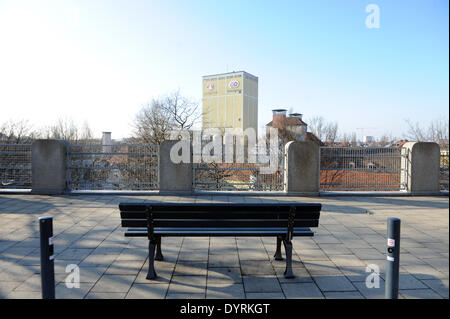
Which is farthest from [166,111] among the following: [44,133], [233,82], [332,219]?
[233,82]

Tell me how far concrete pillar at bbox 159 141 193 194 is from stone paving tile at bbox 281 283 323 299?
22.0ft

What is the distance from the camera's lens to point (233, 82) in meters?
116

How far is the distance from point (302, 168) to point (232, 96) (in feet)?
354

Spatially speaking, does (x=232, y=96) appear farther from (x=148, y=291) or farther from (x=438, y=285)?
(x=148, y=291)

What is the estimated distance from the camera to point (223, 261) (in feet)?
15.7

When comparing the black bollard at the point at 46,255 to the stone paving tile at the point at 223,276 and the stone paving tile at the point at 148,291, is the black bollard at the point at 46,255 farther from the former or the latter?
the stone paving tile at the point at 223,276

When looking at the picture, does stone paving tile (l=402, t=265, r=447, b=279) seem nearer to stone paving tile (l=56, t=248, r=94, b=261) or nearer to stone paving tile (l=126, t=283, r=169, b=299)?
stone paving tile (l=126, t=283, r=169, b=299)

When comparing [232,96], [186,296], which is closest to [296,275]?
[186,296]

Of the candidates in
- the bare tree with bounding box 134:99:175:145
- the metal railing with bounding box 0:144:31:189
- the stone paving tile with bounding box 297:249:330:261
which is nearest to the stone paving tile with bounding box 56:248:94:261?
the stone paving tile with bounding box 297:249:330:261

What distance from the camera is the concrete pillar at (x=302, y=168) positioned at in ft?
34.1

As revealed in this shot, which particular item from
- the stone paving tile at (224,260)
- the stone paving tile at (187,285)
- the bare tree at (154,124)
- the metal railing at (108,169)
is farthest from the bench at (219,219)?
the bare tree at (154,124)

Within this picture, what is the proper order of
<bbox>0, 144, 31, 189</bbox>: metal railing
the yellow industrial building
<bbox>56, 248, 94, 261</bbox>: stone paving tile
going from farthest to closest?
the yellow industrial building
<bbox>0, 144, 31, 189</bbox>: metal railing
<bbox>56, 248, 94, 261</bbox>: stone paving tile

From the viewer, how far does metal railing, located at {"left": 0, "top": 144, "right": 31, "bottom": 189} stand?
1105 centimetres
